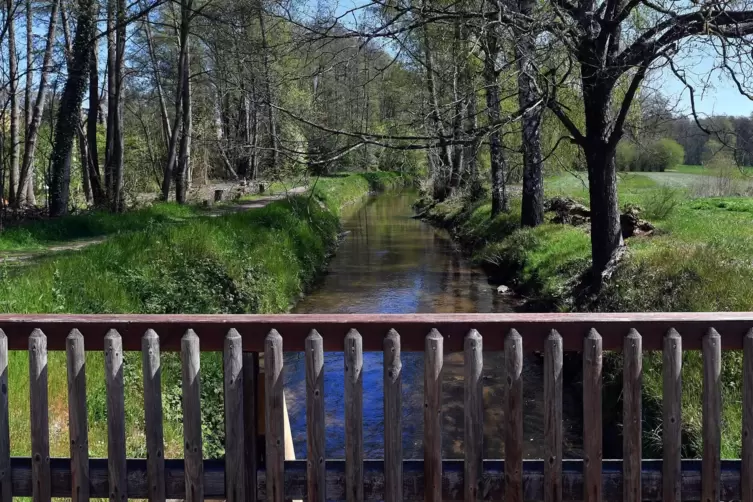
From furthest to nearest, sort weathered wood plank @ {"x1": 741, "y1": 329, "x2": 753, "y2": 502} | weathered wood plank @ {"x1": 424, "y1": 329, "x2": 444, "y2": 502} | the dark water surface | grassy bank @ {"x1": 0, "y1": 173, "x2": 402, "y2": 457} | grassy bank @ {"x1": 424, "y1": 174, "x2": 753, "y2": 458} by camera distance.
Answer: the dark water surface
grassy bank @ {"x1": 424, "y1": 174, "x2": 753, "y2": 458}
grassy bank @ {"x1": 0, "y1": 173, "x2": 402, "y2": 457}
weathered wood plank @ {"x1": 741, "y1": 329, "x2": 753, "y2": 502}
weathered wood plank @ {"x1": 424, "y1": 329, "x2": 444, "y2": 502}

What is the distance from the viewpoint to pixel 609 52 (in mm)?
9172

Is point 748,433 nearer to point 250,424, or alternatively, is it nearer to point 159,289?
point 250,424

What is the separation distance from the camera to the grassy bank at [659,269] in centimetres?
626

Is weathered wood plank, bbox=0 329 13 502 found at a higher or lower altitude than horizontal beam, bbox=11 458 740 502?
higher

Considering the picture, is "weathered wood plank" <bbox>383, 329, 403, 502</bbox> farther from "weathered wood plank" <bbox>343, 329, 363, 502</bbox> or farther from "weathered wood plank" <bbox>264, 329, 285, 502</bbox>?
"weathered wood plank" <bbox>264, 329, 285, 502</bbox>

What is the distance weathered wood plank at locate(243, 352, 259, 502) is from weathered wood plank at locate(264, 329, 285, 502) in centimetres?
10

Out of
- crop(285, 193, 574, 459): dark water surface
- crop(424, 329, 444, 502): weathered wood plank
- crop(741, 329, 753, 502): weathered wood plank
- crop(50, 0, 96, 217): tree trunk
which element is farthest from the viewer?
crop(50, 0, 96, 217): tree trunk

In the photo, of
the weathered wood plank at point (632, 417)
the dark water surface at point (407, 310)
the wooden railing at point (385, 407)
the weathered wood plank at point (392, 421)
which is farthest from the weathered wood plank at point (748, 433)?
the dark water surface at point (407, 310)

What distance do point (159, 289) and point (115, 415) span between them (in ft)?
19.8

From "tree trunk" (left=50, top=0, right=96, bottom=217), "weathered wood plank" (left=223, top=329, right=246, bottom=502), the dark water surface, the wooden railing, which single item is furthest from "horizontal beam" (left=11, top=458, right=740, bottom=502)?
"tree trunk" (left=50, top=0, right=96, bottom=217)

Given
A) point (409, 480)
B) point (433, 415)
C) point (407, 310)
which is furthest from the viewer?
point (407, 310)

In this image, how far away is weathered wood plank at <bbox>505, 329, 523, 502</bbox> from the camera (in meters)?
3.09

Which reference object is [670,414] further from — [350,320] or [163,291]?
[163,291]

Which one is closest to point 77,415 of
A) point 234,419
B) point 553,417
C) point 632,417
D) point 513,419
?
point 234,419
